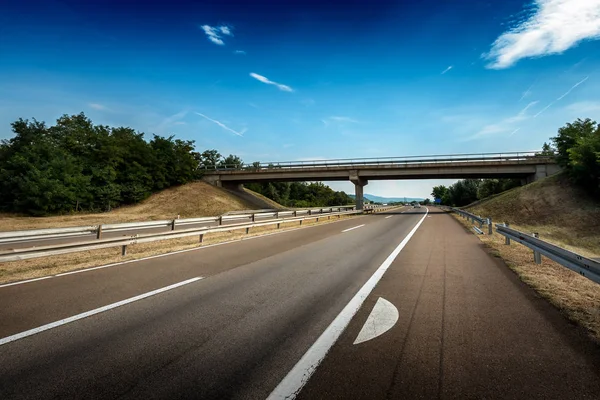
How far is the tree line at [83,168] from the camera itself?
1236 inches

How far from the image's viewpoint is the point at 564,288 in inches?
204

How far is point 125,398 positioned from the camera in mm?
2287

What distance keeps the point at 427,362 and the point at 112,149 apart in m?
50.4

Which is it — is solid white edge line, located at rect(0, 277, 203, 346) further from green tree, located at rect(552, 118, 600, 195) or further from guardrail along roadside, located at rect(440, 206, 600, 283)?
green tree, located at rect(552, 118, 600, 195)

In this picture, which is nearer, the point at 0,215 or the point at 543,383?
the point at 543,383

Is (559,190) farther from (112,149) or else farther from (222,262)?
(112,149)

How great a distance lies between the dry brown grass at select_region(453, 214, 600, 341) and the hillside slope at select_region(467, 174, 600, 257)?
1735 centimetres

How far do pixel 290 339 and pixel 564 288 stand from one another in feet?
17.2

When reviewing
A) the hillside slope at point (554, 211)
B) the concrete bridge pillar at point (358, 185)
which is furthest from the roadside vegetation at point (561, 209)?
the concrete bridge pillar at point (358, 185)

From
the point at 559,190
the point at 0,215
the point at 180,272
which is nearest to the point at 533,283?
the point at 180,272

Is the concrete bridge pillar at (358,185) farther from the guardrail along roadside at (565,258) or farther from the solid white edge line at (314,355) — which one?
the solid white edge line at (314,355)

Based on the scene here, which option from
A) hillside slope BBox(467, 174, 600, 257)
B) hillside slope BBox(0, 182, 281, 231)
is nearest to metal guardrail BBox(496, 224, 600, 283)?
hillside slope BBox(467, 174, 600, 257)

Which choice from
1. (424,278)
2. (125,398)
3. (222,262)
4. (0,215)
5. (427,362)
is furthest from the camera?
(0,215)

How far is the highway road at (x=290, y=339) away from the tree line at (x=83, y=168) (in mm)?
34404
